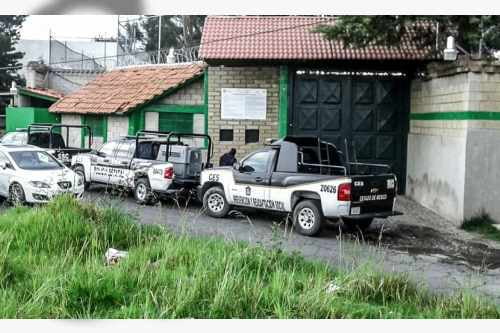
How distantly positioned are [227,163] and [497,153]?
6.46m

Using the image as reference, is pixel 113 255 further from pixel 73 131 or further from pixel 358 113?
pixel 73 131

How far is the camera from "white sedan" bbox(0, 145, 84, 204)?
44.1 ft

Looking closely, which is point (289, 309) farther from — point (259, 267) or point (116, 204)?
point (116, 204)

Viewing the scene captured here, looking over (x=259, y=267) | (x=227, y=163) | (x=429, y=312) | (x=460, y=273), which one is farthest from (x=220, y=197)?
(x=429, y=312)

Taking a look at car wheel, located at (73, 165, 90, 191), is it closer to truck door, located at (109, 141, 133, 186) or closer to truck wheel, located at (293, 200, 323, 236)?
truck door, located at (109, 141, 133, 186)

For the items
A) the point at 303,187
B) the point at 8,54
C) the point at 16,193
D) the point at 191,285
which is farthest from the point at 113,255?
the point at 8,54

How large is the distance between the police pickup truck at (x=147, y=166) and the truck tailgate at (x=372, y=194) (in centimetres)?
469

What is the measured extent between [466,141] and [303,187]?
3.90 meters

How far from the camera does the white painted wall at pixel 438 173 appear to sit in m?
13.8

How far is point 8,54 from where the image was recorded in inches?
1136

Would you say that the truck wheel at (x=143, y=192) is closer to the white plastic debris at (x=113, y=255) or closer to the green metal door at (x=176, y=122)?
the green metal door at (x=176, y=122)

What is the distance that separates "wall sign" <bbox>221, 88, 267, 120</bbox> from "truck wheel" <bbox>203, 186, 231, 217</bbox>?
215 inches

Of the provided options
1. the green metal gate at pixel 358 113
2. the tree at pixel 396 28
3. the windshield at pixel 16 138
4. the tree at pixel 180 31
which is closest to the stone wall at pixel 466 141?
the tree at pixel 396 28

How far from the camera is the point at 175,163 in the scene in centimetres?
1515
